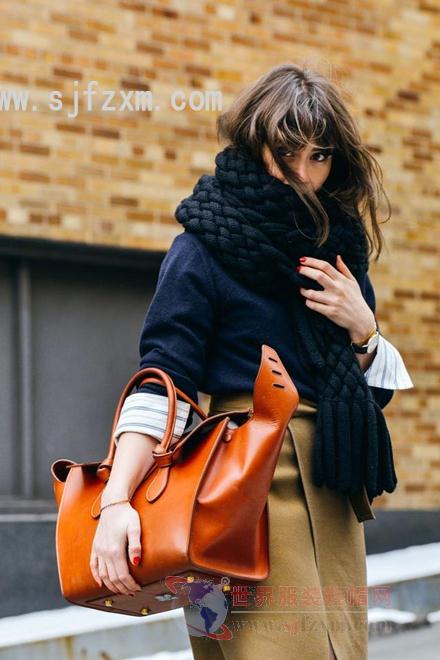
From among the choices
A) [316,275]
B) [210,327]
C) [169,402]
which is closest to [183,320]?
[210,327]

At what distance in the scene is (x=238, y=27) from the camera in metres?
6.75

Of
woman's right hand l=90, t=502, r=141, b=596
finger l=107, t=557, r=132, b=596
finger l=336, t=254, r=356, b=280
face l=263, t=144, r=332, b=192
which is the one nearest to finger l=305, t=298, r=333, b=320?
finger l=336, t=254, r=356, b=280

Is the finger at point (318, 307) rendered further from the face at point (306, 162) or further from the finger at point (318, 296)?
the face at point (306, 162)

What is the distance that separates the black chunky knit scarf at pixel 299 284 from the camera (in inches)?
97.0

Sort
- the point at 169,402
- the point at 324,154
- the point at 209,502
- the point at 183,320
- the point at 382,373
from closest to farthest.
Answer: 1. the point at 209,502
2. the point at 169,402
3. the point at 183,320
4. the point at 324,154
5. the point at 382,373

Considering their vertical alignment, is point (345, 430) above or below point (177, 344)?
below

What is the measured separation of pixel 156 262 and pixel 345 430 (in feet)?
13.6

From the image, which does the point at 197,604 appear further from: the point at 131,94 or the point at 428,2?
the point at 428,2

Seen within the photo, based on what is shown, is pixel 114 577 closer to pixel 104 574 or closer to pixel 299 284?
pixel 104 574

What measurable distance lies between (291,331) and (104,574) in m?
0.65

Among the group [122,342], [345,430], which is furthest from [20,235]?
[345,430]

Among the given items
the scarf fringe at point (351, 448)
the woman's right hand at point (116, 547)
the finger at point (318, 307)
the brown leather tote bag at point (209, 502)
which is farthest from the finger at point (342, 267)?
the woman's right hand at point (116, 547)

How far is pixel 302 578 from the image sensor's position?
2391 mm

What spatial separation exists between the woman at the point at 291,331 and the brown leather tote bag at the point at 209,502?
9 centimetres
